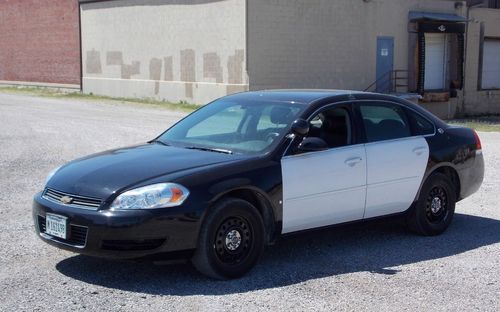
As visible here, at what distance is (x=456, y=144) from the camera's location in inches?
321

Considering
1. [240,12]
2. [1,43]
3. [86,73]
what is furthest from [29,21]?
[240,12]

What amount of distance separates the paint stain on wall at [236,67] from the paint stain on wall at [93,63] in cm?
896

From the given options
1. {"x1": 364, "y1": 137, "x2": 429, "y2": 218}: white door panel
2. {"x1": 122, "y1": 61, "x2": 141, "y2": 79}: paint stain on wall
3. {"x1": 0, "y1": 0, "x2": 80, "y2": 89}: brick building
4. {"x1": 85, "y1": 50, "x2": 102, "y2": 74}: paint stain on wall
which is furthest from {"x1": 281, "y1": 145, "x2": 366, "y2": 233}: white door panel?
{"x1": 0, "y1": 0, "x2": 80, "y2": 89}: brick building

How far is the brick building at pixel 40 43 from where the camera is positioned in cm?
3422

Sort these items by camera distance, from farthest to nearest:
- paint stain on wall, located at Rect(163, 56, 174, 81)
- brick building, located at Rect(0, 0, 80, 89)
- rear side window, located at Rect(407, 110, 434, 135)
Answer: brick building, located at Rect(0, 0, 80, 89) → paint stain on wall, located at Rect(163, 56, 174, 81) → rear side window, located at Rect(407, 110, 434, 135)

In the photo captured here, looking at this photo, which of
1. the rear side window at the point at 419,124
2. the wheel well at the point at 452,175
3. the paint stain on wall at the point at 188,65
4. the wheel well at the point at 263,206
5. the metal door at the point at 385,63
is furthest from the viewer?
the metal door at the point at 385,63

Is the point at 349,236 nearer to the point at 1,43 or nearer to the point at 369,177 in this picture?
the point at 369,177

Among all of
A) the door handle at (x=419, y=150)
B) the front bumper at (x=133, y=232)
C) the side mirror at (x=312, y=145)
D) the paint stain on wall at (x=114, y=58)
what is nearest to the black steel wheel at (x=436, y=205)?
the door handle at (x=419, y=150)

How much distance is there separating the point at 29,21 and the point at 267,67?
1775cm

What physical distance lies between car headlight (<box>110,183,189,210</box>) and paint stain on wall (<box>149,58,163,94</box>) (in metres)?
23.3

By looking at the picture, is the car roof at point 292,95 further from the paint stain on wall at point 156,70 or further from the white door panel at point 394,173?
the paint stain on wall at point 156,70

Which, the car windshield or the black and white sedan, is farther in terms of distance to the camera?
the car windshield

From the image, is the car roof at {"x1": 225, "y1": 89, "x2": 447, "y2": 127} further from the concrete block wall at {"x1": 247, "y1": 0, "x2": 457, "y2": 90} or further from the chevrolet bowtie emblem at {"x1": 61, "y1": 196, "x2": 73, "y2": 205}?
the concrete block wall at {"x1": 247, "y1": 0, "x2": 457, "y2": 90}

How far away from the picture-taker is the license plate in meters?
5.93
